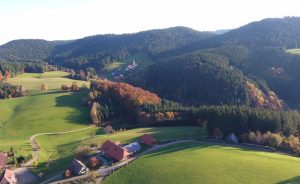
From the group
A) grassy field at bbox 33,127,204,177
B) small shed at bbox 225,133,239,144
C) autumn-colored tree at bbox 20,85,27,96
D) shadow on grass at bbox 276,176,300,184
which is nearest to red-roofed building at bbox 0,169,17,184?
grassy field at bbox 33,127,204,177

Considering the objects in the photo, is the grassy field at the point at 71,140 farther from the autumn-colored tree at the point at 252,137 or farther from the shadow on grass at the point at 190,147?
the autumn-colored tree at the point at 252,137

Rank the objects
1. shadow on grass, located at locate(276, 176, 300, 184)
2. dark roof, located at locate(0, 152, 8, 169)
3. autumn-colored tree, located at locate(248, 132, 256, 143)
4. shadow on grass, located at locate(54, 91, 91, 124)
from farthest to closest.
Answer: shadow on grass, located at locate(54, 91, 91, 124), autumn-colored tree, located at locate(248, 132, 256, 143), dark roof, located at locate(0, 152, 8, 169), shadow on grass, located at locate(276, 176, 300, 184)

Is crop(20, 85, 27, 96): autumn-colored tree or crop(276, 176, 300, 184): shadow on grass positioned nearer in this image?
crop(276, 176, 300, 184): shadow on grass

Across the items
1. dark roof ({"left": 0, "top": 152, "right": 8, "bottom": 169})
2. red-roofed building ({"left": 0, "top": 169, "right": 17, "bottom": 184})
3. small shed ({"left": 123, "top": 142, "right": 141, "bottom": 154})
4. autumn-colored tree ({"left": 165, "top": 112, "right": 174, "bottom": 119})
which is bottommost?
red-roofed building ({"left": 0, "top": 169, "right": 17, "bottom": 184})

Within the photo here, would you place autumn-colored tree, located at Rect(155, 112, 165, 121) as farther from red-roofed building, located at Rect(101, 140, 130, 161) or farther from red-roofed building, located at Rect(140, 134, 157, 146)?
red-roofed building, located at Rect(101, 140, 130, 161)

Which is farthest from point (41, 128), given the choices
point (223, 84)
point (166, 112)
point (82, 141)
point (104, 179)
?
point (223, 84)

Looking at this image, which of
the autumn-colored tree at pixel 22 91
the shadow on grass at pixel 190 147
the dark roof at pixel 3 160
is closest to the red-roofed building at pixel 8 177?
the dark roof at pixel 3 160

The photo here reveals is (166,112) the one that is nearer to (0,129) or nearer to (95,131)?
(95,131)

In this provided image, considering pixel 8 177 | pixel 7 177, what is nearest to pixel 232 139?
pixel 8 177
